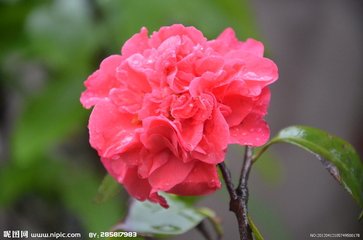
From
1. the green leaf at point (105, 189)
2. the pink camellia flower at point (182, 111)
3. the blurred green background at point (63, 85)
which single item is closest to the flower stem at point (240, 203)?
the pink camellia flower at point (182, 111)

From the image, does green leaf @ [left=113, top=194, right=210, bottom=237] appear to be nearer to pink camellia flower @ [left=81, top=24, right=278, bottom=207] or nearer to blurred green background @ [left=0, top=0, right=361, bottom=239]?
pink camellia flower @ [left=81, top=24, right=278, bottom=207]

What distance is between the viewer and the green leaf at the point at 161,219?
0.58 m

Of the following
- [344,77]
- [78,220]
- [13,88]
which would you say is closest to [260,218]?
[78,220]

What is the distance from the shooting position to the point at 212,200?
1.66 m

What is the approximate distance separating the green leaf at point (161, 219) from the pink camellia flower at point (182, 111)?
12 centimetres

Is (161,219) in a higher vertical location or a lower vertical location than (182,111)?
lower

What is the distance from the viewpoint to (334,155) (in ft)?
1.73

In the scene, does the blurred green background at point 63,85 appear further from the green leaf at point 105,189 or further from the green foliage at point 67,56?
the green leaf at point 105,189

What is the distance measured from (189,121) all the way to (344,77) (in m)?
1.57

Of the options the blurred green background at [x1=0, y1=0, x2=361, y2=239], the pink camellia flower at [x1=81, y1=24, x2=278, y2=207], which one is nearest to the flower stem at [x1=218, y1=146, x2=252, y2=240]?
the pink camellia flower at [x1=81, y1=24, x2=278, y2=207]

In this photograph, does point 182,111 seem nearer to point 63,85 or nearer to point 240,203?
point 240,203

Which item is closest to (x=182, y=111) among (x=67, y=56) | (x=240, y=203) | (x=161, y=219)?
(x=240, y=203)

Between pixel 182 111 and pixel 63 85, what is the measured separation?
0.66m

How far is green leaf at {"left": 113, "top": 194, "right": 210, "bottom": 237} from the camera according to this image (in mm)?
585
